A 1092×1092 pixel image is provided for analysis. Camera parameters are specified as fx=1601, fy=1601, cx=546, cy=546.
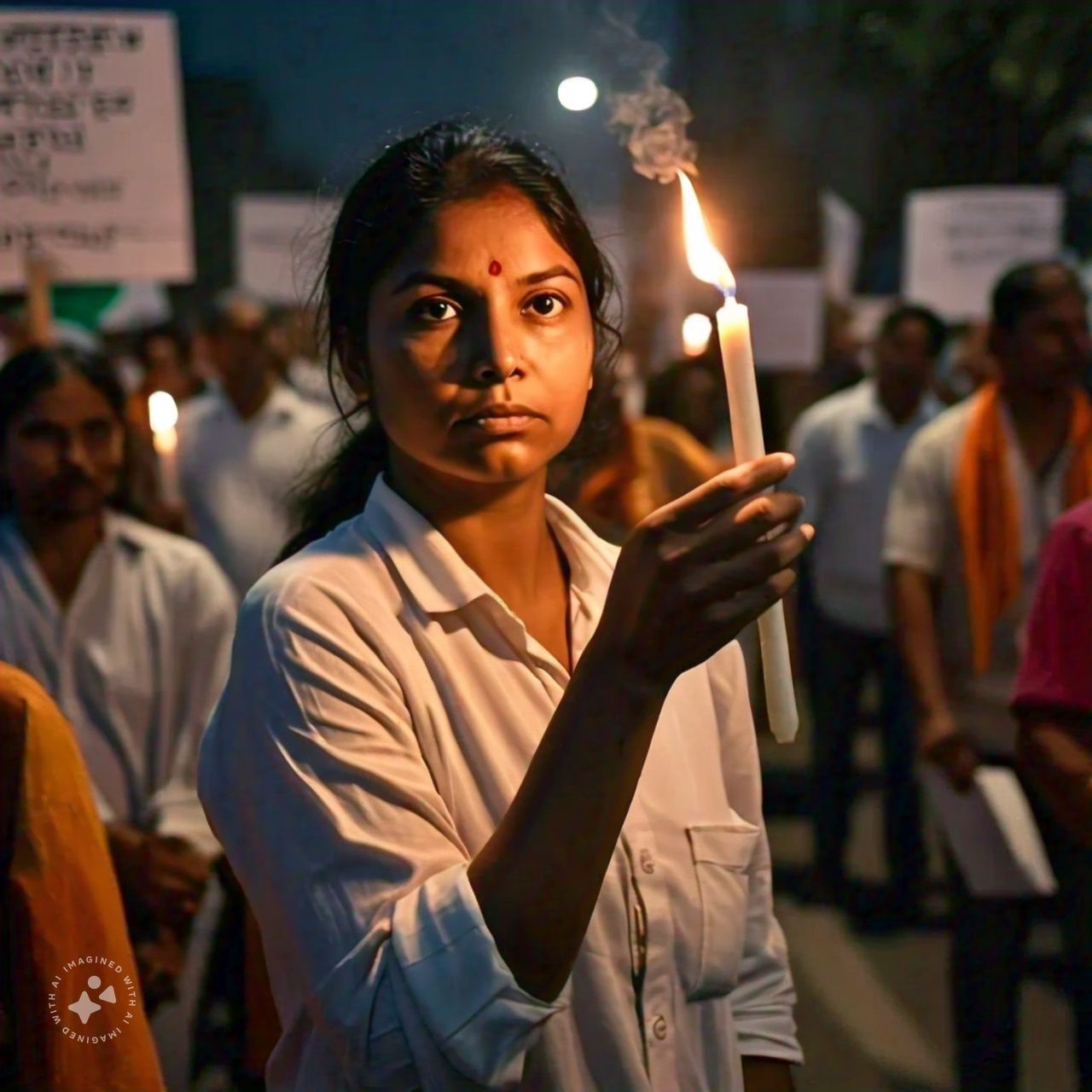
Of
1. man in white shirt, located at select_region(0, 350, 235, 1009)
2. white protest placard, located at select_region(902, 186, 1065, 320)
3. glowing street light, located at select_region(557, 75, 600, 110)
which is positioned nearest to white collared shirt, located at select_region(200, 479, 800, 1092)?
glowing street light, located at select_region(557, 75, 600, 110)

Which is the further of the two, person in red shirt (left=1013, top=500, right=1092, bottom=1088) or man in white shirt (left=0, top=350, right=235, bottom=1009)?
man in white shirt (left=0, top=350, right=235, bottom=1009)

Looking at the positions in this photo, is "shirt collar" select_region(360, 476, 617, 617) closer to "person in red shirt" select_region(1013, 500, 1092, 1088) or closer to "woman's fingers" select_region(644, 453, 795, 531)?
"woman's fingers" select_region(644, 453, 795, 531)

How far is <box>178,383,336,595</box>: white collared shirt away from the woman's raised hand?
4420mm

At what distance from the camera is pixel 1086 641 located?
2619mm

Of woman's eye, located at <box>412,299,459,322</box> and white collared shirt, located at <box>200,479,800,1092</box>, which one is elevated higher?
woman's eye, located at <box>412,299,459,322</box>

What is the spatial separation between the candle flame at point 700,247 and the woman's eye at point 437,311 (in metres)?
0.23

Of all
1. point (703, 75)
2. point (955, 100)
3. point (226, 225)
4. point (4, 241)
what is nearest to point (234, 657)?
point (4, 241)

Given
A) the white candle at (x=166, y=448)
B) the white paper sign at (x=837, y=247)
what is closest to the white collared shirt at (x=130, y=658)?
the white candle at (x=166, y=448)

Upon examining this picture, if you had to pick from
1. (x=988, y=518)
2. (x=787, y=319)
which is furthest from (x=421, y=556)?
(x=787, y=319)

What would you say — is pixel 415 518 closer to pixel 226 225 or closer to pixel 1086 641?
pixel 1086 641

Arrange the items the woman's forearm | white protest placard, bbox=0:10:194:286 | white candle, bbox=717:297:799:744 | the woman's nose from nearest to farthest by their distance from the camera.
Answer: white candle, bbox=717:297:799:744 < the woman's forearm < the woman's nose < white protest placard, bbox=0:10:194:286

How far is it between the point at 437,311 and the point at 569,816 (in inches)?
19.8

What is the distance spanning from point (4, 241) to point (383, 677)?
2860 mm

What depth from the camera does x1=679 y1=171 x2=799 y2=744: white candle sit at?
1.17 meters
